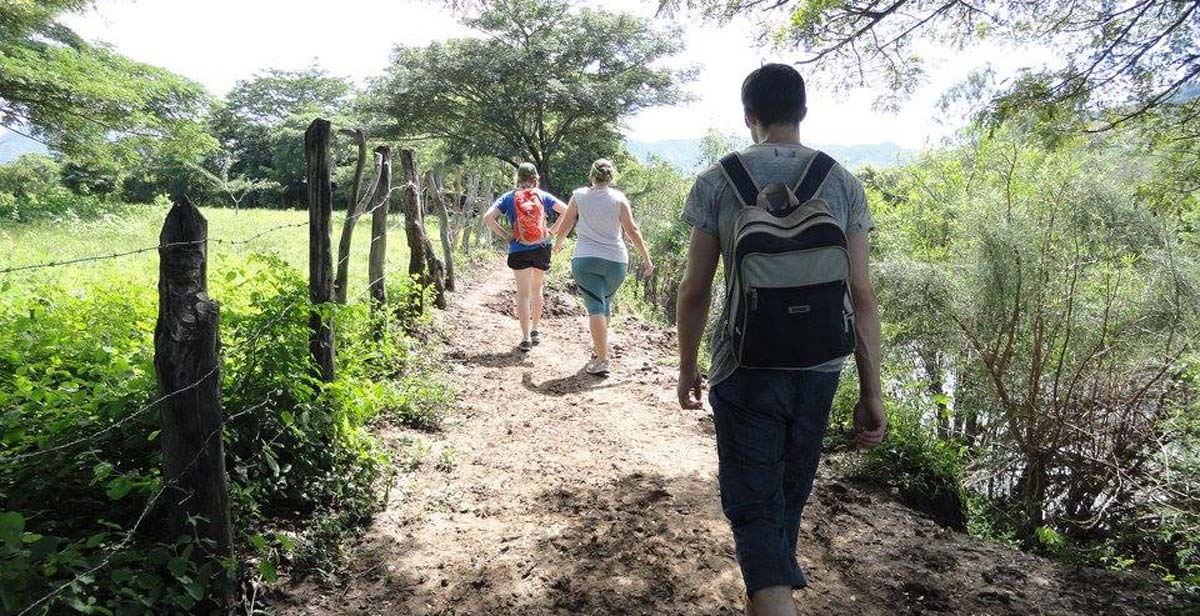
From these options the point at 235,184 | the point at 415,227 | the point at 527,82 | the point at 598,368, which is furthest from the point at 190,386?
the point at 235,184

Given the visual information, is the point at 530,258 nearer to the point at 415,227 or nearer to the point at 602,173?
the point at 602,173

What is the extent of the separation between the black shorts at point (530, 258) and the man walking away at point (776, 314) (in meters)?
4.45

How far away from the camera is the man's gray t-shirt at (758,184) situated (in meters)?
2.04

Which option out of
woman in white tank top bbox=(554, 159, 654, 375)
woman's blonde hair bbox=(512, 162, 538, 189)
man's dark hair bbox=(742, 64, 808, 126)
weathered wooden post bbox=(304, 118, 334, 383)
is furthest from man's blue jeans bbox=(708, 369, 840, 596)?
woman's blonde hair bbox=(512, 162, 538, 189)

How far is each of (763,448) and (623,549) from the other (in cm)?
139

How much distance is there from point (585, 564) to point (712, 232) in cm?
171

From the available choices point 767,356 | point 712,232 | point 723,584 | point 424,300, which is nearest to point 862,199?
point 712,232

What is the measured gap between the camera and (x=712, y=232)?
2096mm

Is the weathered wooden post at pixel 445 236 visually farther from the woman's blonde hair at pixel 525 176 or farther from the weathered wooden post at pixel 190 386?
the weathered wooden post at pixel 190 386

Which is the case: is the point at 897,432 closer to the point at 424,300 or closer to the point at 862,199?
the point at 862,199

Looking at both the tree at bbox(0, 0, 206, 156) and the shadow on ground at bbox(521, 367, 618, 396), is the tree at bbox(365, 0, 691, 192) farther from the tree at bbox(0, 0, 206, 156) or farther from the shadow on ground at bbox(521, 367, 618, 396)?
the shadow on ground at bbox(521, 367, 618, 396)

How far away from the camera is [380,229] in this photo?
5.71 m

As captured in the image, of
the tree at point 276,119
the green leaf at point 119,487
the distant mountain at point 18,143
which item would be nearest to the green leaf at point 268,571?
the green leaf at point 119,487

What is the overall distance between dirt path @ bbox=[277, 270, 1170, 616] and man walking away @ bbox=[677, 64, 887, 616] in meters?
0.88
